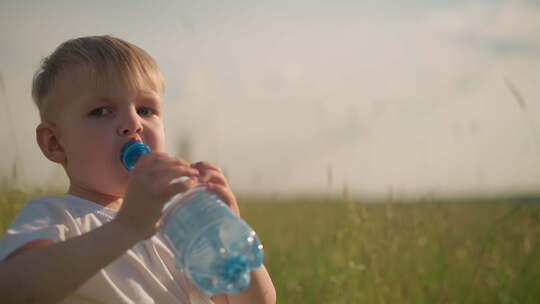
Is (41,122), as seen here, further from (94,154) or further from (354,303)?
(354,303)

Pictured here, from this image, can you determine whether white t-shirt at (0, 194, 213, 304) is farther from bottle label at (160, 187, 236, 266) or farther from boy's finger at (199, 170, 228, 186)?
boy's finger at (199, 170, 228, 186)

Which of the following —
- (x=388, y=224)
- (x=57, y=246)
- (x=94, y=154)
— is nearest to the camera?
(x=57, y=246)

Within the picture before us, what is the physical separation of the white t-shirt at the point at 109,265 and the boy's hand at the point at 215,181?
402 mm

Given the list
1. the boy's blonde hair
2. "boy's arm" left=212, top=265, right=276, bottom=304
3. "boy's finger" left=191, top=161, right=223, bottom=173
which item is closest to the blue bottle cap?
"boy's finger" left=191, top=161, right=223, bottom=173

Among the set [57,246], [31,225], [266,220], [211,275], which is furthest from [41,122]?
[266,220]

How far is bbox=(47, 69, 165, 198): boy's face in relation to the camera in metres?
1.79

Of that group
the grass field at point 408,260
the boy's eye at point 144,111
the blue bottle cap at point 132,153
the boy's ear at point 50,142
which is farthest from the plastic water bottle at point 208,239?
the grass field at point 408,260

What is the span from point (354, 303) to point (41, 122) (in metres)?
1.88

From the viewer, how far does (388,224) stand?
323 centimetres

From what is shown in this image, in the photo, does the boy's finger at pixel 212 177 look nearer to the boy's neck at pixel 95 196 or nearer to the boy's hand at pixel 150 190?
the boy's hand at pixel 150 190

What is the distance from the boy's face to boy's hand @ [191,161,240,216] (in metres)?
0.24

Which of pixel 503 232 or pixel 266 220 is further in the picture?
pixel 266 220

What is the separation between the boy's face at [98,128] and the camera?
179cm

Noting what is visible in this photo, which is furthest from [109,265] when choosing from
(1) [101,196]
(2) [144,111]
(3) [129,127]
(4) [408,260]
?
(4) [408,260]
